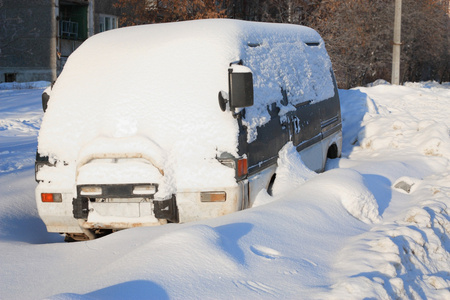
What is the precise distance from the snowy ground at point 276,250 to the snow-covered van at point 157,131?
34 cm

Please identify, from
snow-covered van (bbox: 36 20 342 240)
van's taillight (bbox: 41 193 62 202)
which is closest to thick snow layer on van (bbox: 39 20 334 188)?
snow-covered van (bbox: 36 20 342 240)

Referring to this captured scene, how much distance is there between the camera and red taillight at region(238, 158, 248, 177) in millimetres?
5851

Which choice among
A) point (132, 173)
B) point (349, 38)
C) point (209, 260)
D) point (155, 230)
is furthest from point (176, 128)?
point (349, 38)

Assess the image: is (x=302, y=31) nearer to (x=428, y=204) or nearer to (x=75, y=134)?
(x=428, y=204)

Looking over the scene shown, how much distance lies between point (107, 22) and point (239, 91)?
31.3 m

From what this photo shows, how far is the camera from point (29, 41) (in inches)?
1252

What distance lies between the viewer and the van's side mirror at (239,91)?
5844 millimetres

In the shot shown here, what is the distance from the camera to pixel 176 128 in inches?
231

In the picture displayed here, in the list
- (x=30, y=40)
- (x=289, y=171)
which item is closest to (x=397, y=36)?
(x=289, y=171)

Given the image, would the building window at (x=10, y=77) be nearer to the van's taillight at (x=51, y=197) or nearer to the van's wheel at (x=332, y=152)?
the van's wheel at (x=332, y=152)

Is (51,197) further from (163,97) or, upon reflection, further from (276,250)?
(276,250)

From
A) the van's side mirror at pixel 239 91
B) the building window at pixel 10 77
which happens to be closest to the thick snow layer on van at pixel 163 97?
the van's side mirror at pixel 239 91

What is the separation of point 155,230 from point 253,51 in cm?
229

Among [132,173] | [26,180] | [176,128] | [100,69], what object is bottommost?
[26,180]
